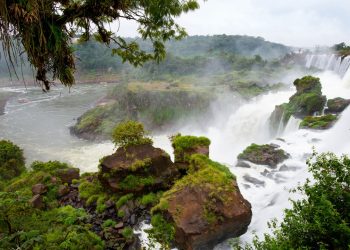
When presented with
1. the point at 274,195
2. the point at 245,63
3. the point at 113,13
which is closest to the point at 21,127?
the point at 274,195

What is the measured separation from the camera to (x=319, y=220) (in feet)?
16.3

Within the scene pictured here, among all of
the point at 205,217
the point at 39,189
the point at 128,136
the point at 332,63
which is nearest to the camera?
the point at 205,217

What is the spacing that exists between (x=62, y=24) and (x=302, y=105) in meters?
20.0

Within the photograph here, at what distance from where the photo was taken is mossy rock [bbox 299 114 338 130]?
55.4 feet

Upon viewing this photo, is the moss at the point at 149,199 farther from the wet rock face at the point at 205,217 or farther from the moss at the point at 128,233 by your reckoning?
the wet rock face at the point at 205,217

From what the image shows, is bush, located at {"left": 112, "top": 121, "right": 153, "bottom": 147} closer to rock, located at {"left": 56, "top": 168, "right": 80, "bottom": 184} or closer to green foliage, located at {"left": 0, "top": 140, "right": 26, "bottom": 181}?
rock, located at {"left": 56, "top": 168, "right": 80, "bottom": 184}

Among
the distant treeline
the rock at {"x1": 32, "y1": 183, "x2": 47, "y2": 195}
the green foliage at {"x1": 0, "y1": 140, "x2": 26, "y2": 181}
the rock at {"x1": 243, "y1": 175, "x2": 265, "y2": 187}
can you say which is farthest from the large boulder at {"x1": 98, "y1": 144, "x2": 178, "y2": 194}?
the distant treeline

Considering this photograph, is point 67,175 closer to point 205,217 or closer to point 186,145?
point 186,145

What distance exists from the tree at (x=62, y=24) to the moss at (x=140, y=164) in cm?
552

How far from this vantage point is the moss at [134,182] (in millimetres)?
9758

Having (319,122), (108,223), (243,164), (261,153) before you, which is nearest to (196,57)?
(319,122)

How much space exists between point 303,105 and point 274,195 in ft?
39.4

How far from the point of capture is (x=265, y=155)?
14.9 meters

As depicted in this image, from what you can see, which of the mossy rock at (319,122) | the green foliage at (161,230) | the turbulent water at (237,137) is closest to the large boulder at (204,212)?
the green foliage at (161,230)
